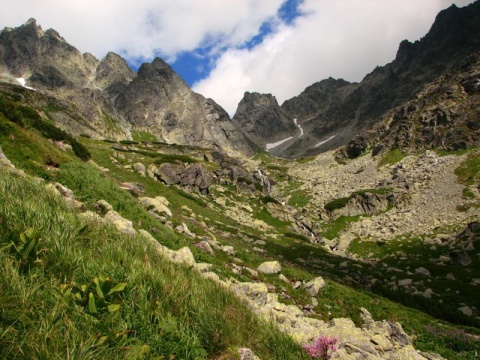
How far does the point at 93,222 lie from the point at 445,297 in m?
25.6

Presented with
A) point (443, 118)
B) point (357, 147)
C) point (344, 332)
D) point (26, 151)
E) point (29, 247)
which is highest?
point (443, 118)

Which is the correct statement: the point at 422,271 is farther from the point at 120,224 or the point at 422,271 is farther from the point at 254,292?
the point at 120,224

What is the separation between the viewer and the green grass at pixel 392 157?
93.2m

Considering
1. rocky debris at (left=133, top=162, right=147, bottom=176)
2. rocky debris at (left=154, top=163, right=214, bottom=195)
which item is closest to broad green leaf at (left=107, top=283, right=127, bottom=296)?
rocky debris at (left=133, top=162, right=147, bottom=176)

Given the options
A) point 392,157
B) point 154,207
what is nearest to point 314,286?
point 154,207

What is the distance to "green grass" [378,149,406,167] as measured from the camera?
3671 inches

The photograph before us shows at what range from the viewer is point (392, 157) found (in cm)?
9588

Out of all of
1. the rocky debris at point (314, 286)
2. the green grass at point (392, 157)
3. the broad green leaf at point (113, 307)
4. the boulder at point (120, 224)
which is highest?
the green grass at point (392, 157)

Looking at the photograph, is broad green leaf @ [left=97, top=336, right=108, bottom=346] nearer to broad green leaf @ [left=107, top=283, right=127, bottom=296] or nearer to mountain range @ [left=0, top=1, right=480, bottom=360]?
mountain range @ [left=0, top=1, right=480, bottom=360]

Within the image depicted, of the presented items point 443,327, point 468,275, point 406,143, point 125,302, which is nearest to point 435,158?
point 406,143

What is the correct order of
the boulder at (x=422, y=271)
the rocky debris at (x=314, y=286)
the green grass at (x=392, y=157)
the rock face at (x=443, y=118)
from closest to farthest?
the rocky debris at (x=314, y=286)
the boulder at (x=422, y=271)
the rock face at (x=443, y=118)
the green grass at (x=392, y=157)

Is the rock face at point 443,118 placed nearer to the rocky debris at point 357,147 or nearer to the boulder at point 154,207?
the rocky debris at point 357,147

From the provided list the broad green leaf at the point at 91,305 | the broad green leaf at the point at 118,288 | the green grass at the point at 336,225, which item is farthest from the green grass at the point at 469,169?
the broad green leaf at the point at 91,305

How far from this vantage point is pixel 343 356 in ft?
23.1
